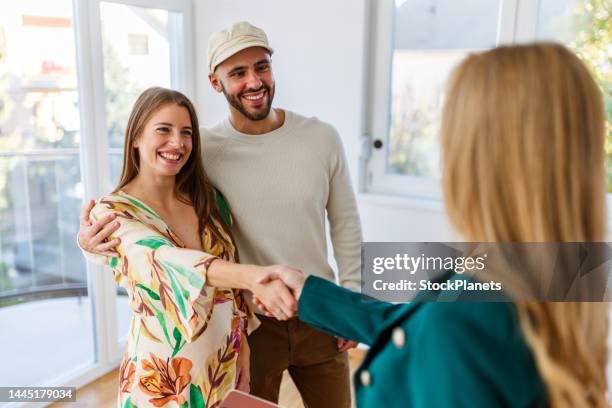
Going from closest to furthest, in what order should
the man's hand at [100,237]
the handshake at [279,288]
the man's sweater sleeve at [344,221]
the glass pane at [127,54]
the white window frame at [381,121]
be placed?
the handshake at [279,288], the man's hand at [100,237], the man's sweater sleeve at [344,221], the glass pane at [127,54], the white window frame at [381,121]

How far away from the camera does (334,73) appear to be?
9.30 ft

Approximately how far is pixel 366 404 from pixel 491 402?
7.3 inches

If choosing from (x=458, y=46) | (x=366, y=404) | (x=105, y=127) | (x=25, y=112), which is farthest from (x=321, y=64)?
(x=366, y=404)

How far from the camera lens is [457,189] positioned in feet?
2.27

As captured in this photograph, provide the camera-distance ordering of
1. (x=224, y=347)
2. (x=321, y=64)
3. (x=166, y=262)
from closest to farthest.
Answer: (x=166, y=262) → (x=224, y=347) → (x=321, y=64)

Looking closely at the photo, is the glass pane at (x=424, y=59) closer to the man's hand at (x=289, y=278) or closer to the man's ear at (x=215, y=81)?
the man's ear at (x=215, y=81)

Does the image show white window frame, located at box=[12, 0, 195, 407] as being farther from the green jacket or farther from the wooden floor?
the green jacket

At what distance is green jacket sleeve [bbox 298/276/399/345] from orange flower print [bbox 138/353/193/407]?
0.47 m

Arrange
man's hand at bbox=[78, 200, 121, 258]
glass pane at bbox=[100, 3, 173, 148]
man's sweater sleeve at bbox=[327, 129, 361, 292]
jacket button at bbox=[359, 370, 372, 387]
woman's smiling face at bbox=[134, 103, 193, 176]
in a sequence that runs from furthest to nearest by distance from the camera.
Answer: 1. glass pane at bbox=[100, 3, 173, 148]
2. man's sweater sleeve at bbox=[327, 129, 361, 292]
3. woman's smiling face at bbox=[134, 103, 193, 176]
4. man's hand at bbox=[78, 200, 121, 258]
5. jacket button at bbox=[359, 370, 372, 387]

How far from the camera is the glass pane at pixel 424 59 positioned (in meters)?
2.56

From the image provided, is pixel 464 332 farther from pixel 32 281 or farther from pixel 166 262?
pixel 32 281

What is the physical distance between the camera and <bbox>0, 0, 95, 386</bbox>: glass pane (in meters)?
2.37

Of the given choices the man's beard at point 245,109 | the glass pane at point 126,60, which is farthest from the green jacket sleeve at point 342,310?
the glass pane at point 126,60

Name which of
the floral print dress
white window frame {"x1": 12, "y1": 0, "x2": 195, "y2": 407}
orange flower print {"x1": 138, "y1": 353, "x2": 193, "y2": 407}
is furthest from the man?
white window frame {"x1": 12, "y1": 0, "x2": 195, "y2": 407}
